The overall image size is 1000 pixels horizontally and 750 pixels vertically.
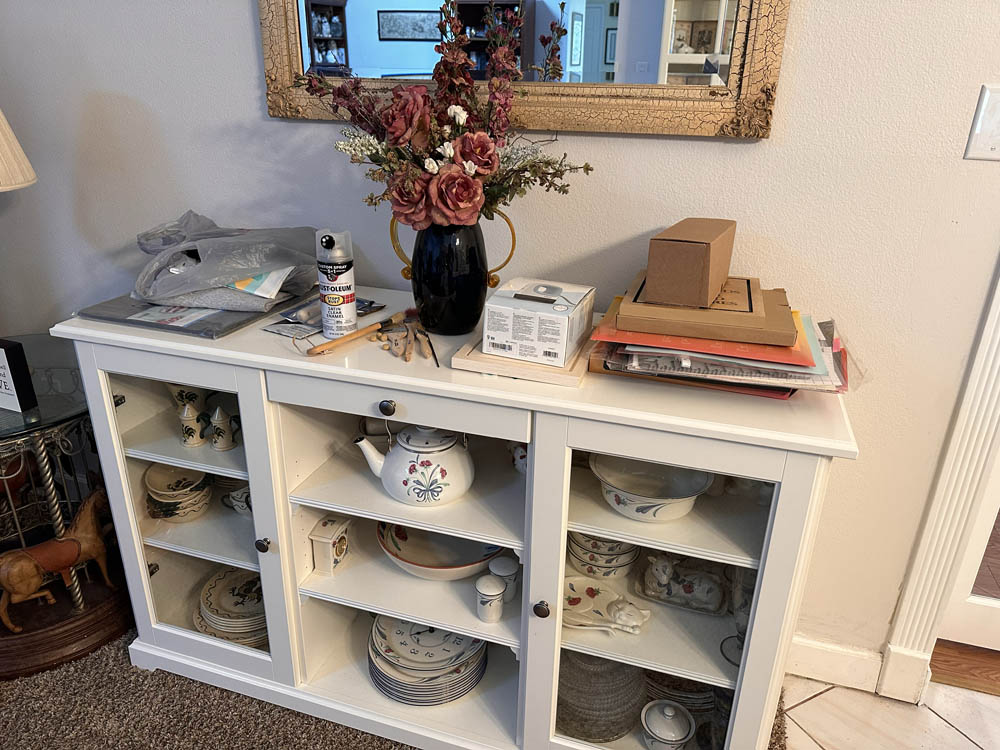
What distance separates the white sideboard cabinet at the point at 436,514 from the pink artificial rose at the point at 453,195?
0.81 ft

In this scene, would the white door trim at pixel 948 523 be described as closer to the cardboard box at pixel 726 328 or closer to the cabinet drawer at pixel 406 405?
the cardboard box at pixel 726 328

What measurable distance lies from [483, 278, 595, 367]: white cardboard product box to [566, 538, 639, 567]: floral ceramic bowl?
0.41 m

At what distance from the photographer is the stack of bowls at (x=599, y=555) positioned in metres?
1.38

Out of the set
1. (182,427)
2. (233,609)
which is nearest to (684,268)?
(182,427)

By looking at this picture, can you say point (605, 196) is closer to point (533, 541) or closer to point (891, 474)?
point (533, 541)

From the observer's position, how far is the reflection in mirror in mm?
1254

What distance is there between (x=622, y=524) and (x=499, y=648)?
60 cm

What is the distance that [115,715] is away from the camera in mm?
1548

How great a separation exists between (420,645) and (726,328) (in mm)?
935

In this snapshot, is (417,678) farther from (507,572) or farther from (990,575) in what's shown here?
(990,575)

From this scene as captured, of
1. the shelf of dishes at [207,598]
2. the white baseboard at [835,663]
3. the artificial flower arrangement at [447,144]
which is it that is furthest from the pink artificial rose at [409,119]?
the white baseboard at [835,663]

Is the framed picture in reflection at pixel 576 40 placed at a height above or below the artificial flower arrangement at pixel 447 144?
above

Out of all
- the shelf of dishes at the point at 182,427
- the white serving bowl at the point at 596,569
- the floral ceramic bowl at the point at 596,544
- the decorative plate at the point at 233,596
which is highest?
the shelf of dishes at the point at 182,427

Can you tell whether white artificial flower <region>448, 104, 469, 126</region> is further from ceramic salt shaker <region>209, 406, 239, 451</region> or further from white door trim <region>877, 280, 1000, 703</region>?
white door trim <region>877, 280, 1000, 703</region>
